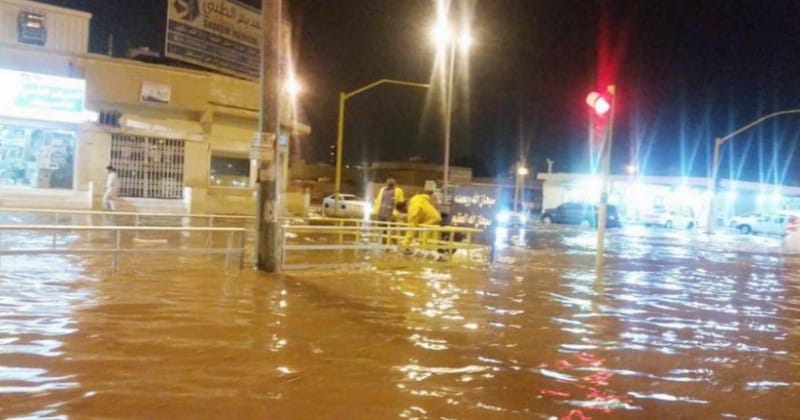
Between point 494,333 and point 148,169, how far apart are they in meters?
21.2

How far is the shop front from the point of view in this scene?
2273cm

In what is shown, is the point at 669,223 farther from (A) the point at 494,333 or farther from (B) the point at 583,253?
(A) the point at 494,333

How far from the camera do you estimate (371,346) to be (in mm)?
7105

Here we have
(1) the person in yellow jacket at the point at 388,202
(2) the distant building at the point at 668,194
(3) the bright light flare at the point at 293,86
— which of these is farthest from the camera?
(2) the distant building at the point at 668,194

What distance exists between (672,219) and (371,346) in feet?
140

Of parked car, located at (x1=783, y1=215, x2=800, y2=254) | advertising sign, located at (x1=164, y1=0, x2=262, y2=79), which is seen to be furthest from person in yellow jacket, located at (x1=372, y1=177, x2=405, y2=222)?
parked car, located at (x1=783, y1=215, x2=800, y2=254)

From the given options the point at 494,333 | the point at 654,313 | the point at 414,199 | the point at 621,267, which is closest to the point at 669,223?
the point at 621,267

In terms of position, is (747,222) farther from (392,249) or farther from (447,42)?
(392,249)

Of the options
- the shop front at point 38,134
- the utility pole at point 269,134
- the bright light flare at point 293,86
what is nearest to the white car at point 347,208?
the bright light flare at point 293,86

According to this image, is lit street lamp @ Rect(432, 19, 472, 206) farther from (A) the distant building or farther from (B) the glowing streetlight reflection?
(A) the distant building

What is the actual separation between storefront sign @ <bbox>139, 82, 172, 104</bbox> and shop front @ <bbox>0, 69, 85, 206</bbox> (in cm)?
241

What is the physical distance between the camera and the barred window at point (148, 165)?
25.8 metres

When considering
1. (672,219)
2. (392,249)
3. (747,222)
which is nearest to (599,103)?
(392,249)

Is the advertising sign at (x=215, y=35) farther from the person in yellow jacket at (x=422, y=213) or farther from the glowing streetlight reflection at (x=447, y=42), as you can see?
the person in yellow jacket at (x=422, y=213)
